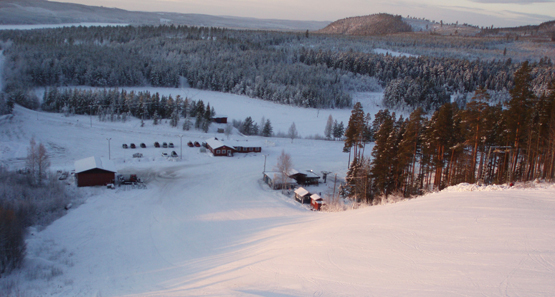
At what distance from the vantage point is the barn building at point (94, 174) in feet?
104

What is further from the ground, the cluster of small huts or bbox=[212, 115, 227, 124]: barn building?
bbox=[212, 115, 227, 124]: barn building

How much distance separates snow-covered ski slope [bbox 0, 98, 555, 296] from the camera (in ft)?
32.3

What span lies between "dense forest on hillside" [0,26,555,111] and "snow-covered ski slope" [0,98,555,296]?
53433 millimetres

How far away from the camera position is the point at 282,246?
1598 cm

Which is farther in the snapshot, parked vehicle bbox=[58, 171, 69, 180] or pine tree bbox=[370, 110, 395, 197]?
parked vehicle bbox=[58, 171, 69, 180]

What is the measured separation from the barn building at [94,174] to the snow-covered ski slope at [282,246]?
1.77 meters

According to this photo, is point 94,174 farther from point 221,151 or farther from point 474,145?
point 474,145

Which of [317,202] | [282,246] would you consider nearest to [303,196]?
[317,202]

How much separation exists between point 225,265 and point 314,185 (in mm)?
23329

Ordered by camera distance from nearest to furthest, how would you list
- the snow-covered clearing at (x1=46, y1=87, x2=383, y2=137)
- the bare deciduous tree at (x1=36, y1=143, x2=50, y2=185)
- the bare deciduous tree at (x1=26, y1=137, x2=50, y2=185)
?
the bare deciduous tree at (x1=26, y1=137, x2=50, y2=185)
the bare deciduous tree at (x1=36, y1=143, x2=50, y2=185)
the snow-covered clearing at (x1=46, y1=87, x2=383, y2=137)

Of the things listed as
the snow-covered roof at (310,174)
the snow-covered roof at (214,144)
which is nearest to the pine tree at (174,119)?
the snow-covered roof at (214,144)

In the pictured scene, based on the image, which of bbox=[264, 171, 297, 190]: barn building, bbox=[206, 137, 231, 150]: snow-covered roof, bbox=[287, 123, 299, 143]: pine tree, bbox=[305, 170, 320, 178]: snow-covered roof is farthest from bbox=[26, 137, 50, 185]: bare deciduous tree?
bbox=[287, 123, 299, 143]: pine tree

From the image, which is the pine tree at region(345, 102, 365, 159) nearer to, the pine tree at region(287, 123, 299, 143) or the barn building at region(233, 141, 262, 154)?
the barn building at region(233, 141, 262, 154)

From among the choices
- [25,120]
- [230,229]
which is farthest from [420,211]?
[25,120]
